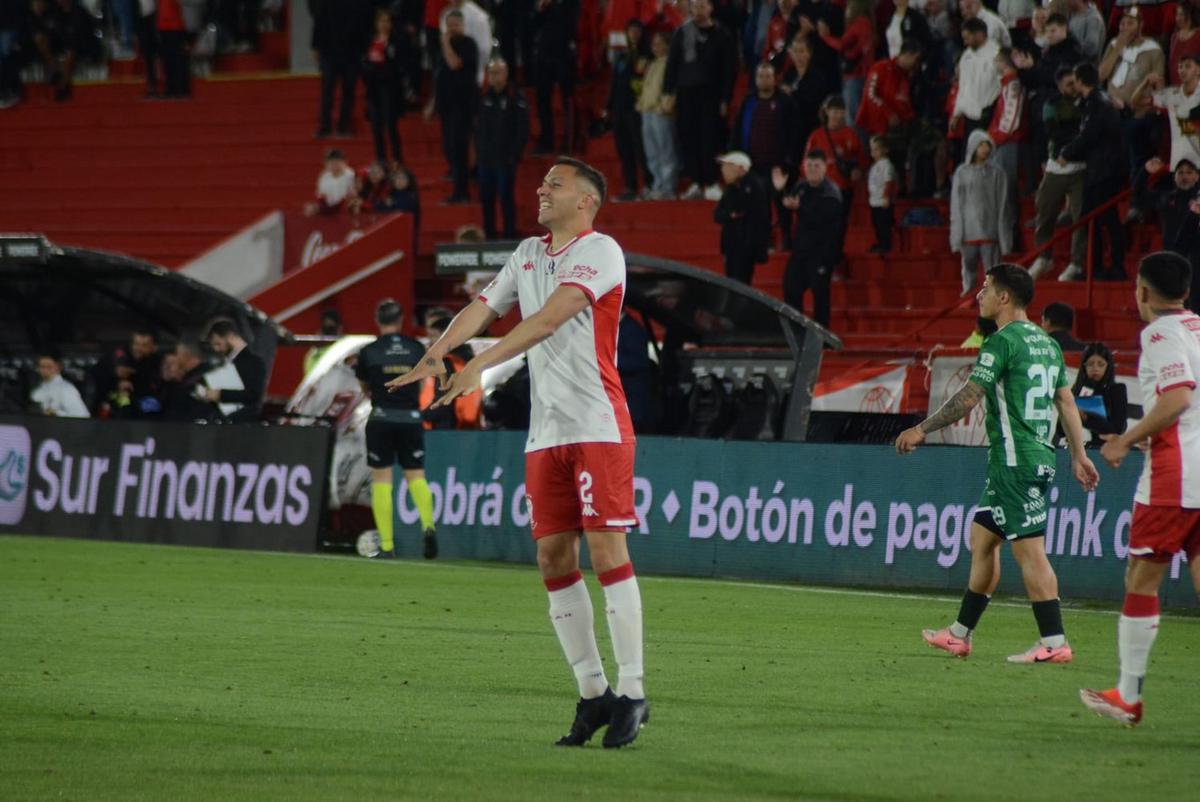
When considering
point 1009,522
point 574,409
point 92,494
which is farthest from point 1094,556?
point 92,494

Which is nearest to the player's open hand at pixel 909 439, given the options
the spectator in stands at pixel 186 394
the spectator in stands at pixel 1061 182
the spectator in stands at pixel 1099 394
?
the spectator in stands at pixel 1099 394

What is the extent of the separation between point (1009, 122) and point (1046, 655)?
11955 mm

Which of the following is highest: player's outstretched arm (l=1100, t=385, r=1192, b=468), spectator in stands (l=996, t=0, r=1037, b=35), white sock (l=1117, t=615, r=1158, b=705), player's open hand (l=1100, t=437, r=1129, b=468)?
spectator in stands (l=996, t=0, r=1037, b=35)

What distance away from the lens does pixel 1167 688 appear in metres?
9.60

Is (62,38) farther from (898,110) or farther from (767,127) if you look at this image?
(898,110)

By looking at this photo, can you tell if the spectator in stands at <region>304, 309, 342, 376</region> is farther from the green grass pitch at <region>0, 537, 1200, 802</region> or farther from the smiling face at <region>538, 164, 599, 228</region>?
the smiling face at <region>538, 164, 599, 228</region>

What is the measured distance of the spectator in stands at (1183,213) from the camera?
60.8 ft

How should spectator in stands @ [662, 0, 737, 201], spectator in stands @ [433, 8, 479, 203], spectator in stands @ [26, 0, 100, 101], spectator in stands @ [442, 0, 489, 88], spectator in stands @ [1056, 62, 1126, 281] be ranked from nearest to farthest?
spectator in stands @ [1056, 62, 1126, 281] < spectator in stands @ [662, 0, 737, 201] < spectator in stands @ [433, 8, 479, 203] < spectator in stands @ [442, 0, 489, 88] < spectator in stands @ [26, 0, 100, 101]

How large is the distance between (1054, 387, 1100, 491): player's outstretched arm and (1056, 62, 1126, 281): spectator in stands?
1012 centimetres

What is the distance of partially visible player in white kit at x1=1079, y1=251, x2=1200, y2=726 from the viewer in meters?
8.19

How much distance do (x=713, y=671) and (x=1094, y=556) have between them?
5565 mm

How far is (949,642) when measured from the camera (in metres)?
11.0

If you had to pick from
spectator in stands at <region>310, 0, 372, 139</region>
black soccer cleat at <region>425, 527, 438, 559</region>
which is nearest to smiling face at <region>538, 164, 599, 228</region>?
black soccer cleat at <region>425, 527, 438, 559</region>

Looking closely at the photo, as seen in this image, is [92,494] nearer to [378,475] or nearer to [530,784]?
[378,475]
